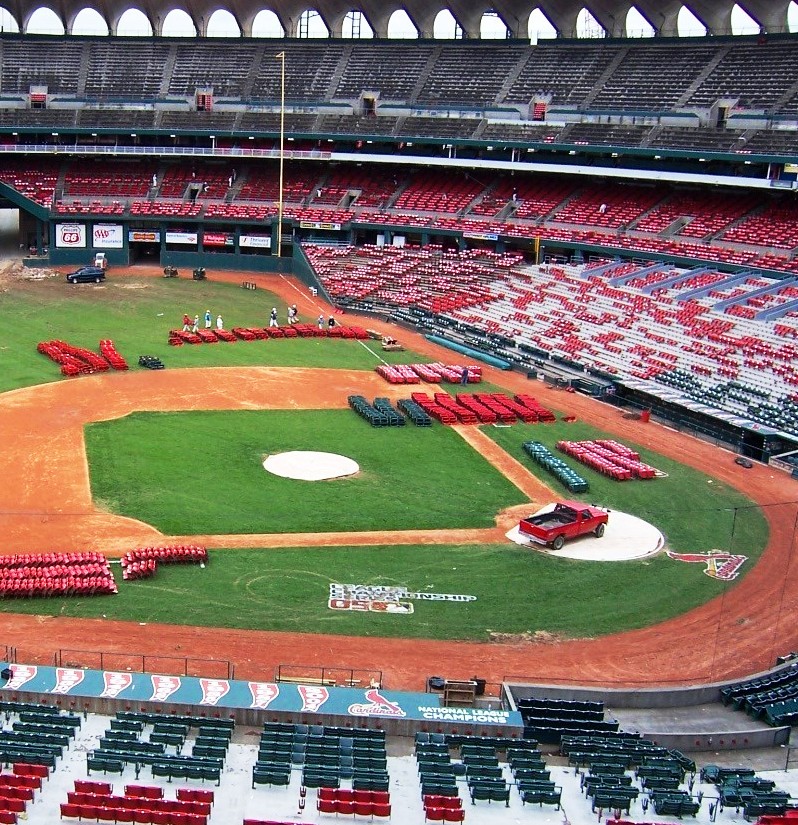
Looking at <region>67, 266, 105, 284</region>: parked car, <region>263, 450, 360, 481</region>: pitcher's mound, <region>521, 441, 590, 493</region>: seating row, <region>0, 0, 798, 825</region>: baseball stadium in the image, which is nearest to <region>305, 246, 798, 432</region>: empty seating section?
<region>0, 0, 798, 825</region>: baseball stadium

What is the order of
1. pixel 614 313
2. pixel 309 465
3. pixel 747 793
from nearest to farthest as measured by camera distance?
pixel 747 793
pixel 309 465
pixel 614 313

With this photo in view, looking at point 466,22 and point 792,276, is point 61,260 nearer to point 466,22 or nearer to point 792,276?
point 466,22

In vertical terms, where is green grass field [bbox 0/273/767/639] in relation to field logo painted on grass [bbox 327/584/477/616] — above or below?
above

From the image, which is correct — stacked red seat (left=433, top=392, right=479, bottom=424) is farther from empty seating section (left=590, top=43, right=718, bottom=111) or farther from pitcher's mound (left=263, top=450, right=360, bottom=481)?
empty seating section (left=590, top=43, right=718, bottom=111)

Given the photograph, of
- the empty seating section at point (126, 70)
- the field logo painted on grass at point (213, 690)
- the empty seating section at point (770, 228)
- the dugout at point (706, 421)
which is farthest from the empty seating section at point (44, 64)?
the field logo painted on grass at point (213, 690)

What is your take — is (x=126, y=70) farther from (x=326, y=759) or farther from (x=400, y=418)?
(x=326, y=759)

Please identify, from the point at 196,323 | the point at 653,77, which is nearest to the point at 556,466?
the point at 196,323
